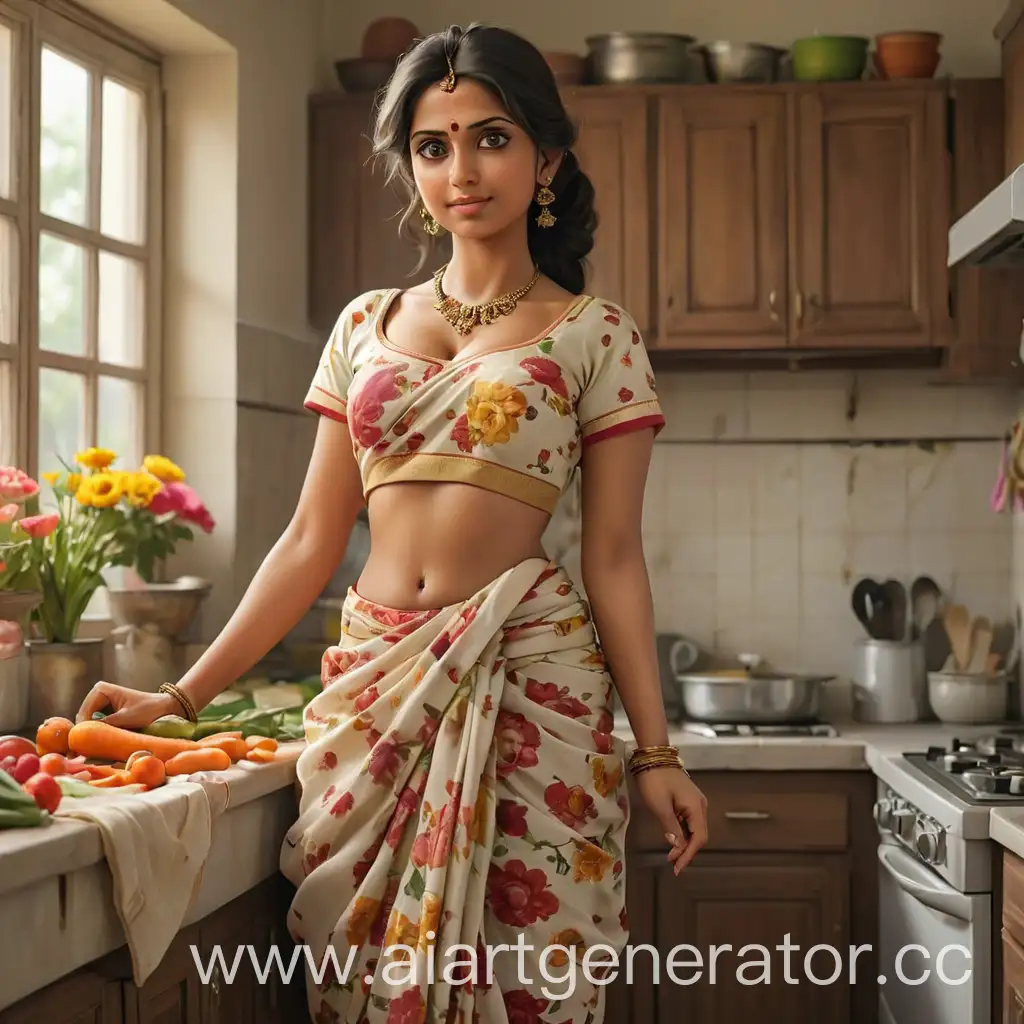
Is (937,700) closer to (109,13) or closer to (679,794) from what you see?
(679,794)

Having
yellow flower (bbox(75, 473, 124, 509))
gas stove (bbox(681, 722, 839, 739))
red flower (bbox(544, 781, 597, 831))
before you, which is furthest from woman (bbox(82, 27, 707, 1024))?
gas stove (bbox(681, 722, 839, 739))

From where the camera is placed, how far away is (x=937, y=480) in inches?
143

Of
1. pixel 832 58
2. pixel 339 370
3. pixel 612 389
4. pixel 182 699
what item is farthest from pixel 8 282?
pixel 832 58

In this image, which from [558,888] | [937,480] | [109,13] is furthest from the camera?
[937,480]

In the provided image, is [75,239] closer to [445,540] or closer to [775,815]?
[445,540]

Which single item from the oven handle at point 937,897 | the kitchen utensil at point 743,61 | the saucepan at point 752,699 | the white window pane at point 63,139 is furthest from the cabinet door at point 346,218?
the oven handle at point 937,897

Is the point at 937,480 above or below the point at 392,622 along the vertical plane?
above

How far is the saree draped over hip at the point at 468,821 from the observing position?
169cm

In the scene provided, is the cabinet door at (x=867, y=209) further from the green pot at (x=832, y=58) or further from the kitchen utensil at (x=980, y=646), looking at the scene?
the kitchen utensil at (x=980, y=646)

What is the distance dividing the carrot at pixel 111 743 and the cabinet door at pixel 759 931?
154 cm

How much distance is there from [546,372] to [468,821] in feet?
1.83

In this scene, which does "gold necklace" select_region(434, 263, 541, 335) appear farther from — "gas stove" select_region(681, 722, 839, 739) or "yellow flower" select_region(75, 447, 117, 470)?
"gas stove" select_region(681, 722, 839, 739)

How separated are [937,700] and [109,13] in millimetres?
2334

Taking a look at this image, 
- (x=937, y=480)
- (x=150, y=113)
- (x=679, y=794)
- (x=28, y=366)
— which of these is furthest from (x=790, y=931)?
(x=150, y=113)
